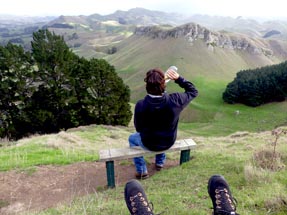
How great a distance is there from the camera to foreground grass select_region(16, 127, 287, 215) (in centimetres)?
402

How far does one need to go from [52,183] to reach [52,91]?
22.9 metres

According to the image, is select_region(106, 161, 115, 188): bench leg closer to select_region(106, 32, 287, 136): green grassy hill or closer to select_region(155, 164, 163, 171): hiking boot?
select_region(155, 164, 163, 171): hiking boot

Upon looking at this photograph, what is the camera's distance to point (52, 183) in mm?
6727

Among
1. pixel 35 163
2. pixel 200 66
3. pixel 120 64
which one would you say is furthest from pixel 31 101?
pixel 120 64

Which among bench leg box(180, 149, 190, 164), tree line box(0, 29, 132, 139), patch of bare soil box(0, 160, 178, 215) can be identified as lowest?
tree line box(0, 29, 132, 139)

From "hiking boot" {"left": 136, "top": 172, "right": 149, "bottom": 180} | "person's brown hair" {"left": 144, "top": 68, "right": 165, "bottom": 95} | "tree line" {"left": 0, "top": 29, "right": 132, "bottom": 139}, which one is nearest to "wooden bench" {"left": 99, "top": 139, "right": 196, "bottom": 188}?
"hiking boot" {"left": 136, "top": 172, "right": 149, "bottom": 180}

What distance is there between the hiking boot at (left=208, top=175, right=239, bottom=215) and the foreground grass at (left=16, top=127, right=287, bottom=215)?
0.41m

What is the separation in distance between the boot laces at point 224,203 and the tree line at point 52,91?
83.3 ft

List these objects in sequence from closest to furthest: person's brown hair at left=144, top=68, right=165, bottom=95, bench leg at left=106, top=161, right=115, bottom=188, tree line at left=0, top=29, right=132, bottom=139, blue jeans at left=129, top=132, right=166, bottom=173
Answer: person's brown hair at left=144, top=68, right=165, bottom=95, bench leg at left=106, top=161, right=115, bottom=188, blue jeans at left=129, top=132, right=166, bottom=173, tree line at left=0, top=29, right=132, bottom=139

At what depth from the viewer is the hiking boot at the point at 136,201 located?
3.39 metres

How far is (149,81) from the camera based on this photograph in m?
4.84

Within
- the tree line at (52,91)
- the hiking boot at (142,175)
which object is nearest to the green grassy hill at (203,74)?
the tree line at (52,91)

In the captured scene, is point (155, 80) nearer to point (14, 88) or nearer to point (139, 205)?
point (139, 205)

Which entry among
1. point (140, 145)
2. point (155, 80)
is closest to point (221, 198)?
point (155, 80)
